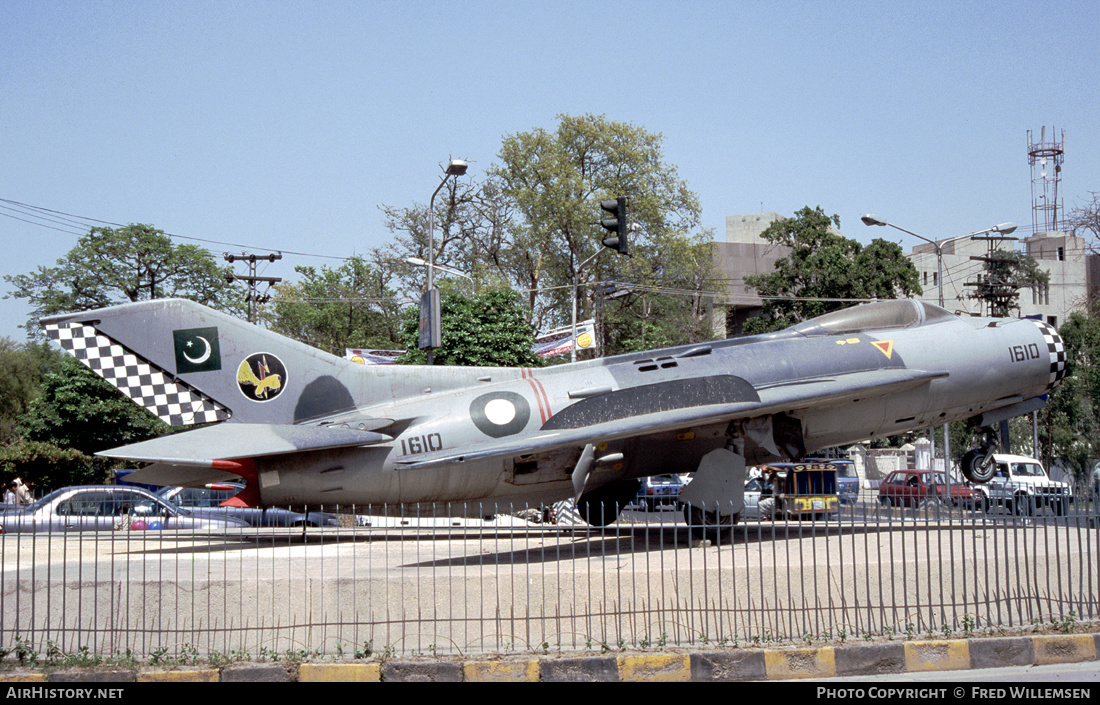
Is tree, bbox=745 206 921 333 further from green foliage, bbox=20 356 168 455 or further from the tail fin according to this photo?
the tail fin

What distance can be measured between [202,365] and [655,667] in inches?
404

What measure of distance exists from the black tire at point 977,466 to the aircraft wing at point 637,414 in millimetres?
2887

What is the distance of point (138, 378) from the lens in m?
15.5

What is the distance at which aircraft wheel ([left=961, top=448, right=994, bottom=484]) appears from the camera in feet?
53.8

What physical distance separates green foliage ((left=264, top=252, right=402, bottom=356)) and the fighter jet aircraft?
43614 mm

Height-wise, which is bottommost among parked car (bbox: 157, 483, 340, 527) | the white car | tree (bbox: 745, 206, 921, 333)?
the white car

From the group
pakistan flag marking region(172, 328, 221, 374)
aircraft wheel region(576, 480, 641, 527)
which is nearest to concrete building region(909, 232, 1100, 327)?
aircraft wheel region(576, 480, 641, 527)

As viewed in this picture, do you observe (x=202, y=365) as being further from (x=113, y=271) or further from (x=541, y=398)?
(x=113, y=271)

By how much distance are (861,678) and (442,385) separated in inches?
354

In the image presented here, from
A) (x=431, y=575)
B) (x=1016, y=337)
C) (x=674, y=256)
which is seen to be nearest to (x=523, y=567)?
(x=431, y=575)

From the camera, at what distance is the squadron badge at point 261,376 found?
52.1ft

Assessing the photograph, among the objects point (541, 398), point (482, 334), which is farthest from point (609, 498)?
point (482, 334)
